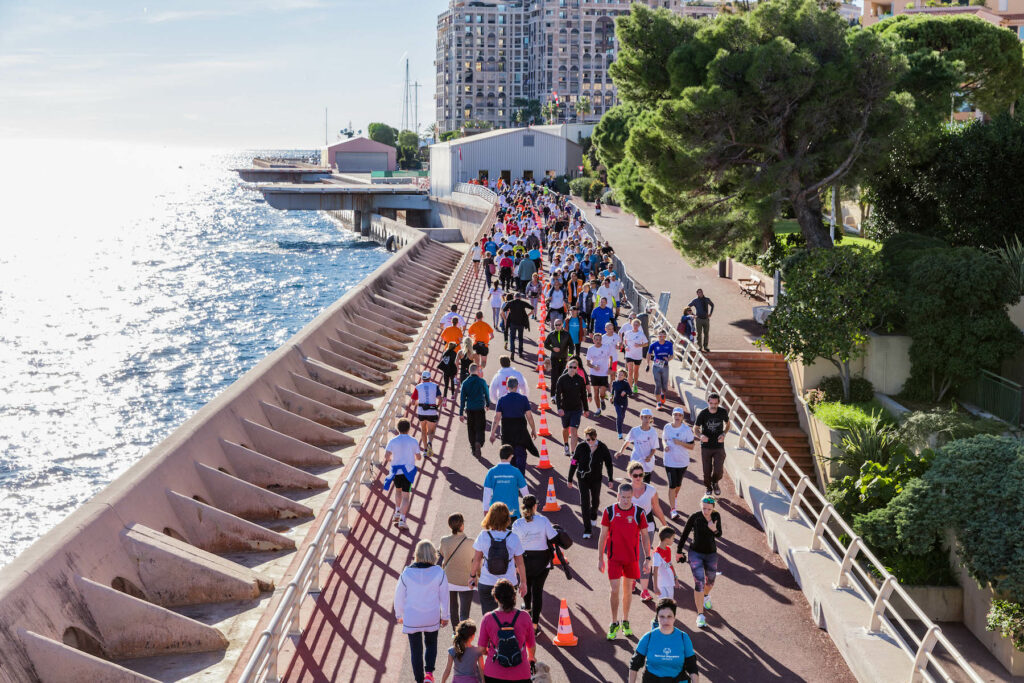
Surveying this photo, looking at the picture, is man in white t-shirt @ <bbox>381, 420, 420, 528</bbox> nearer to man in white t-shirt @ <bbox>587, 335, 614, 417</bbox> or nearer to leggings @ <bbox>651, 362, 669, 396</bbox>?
man in white t-shirt @ <bbox>587, 335, 614, 417</bbox>

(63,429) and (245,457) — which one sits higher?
(245,457)

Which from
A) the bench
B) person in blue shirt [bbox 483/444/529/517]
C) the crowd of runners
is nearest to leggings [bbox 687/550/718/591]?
the crowd of runners

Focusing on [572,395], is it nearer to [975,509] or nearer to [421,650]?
[421,650]

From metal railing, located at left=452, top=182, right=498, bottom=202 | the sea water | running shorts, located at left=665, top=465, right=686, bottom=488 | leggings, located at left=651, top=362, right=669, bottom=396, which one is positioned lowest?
the sea water

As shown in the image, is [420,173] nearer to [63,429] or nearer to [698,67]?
[63,429]

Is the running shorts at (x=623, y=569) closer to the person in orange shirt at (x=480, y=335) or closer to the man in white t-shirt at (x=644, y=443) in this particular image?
the man in white t-shirt at (x=644, y=443)

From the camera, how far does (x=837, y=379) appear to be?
25.0 metres

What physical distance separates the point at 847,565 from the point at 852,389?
1574 cm

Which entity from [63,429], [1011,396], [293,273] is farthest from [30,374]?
[1011,396]

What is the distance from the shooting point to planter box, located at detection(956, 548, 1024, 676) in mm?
15000

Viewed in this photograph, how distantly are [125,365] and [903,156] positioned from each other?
130ft

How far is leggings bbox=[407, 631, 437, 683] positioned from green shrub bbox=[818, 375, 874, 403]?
18.4 meters

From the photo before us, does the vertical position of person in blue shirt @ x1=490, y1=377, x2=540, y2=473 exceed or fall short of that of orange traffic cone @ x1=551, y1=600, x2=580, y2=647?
it exceeds it

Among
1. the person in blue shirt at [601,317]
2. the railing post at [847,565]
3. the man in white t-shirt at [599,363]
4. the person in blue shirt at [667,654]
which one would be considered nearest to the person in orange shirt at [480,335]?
the person in blue shirt at [601,317]
